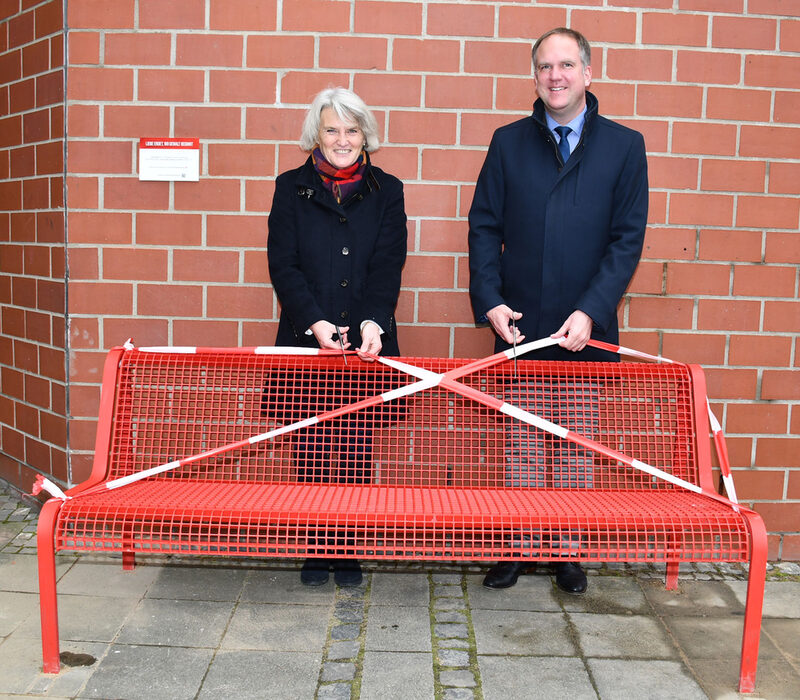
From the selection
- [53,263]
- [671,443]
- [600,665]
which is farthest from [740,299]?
[53,263]

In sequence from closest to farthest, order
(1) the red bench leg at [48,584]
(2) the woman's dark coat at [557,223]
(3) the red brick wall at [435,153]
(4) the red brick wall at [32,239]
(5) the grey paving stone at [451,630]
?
(1) the red bench leg at [48,584]
(5) the grey paving stone at [451,630]
(2) the woman's dark coat at [557,223]
(3) the red brick wall at [435,153]
(4) the red brick wall at [32,239]

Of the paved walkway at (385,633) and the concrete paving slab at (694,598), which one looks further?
A: the concrete paving slab at (694,598)

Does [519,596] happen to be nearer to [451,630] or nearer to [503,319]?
[451,630]

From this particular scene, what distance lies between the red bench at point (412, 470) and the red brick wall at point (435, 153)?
1.64 ft

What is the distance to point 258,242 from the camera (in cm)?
395

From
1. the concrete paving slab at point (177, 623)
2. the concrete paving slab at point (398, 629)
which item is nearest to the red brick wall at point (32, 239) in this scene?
the concrete paving slab at point (177, 623)

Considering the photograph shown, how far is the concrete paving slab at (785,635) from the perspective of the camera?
9.96 ft

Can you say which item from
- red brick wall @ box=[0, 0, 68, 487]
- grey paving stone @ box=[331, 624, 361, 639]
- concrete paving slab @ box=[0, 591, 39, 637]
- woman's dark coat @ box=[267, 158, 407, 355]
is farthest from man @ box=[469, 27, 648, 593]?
red brick wall @ box=[0, 0, 68, 487]

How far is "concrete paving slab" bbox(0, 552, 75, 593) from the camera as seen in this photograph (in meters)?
3.49

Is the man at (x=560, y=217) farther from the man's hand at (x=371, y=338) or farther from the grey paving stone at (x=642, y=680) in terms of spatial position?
the grey paving stone at (x=642, y=680)

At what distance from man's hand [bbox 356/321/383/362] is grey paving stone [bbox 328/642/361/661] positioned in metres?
1.05

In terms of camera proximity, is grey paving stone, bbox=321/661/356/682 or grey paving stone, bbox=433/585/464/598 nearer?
grey paving stone, bbox=321/661/356/682

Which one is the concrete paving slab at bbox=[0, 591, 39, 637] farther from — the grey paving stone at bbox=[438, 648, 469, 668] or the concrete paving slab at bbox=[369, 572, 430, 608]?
the grey paving stone at bbox=[438, 648, 469, 668]

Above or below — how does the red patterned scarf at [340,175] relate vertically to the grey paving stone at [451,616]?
above
